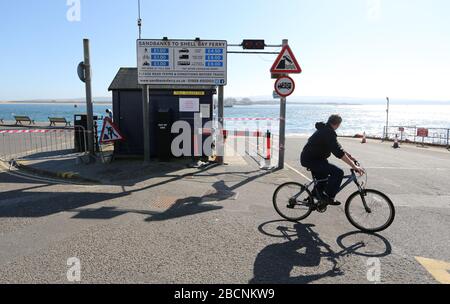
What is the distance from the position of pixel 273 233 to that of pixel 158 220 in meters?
1.90

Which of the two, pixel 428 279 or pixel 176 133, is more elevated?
pixel 176 133

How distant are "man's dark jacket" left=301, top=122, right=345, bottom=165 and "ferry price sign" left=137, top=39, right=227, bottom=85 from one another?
18.7 ft

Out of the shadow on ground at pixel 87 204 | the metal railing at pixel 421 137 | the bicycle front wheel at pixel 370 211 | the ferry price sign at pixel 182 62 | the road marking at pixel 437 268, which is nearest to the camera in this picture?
the road marking at pixel 437 268

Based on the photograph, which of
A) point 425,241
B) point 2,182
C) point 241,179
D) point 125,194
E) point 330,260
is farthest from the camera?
point 241,179

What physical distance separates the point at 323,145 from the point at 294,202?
1104 mm

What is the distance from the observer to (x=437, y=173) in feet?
35.1

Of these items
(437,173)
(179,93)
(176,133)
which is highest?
(179,93)

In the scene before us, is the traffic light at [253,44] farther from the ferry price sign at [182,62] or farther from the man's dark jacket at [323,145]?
the man's dark jacket at [323,145]

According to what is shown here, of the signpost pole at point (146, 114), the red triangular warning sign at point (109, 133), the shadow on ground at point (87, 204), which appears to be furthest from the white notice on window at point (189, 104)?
the shadow on ground at point (87, 204)

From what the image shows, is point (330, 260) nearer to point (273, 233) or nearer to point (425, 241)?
point (273, 233)

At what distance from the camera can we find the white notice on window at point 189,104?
1137 cm

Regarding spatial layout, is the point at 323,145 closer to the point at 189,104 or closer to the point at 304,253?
the point at 304,253

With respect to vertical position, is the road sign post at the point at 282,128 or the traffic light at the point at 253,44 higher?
the traffic light at the point at 253,44
